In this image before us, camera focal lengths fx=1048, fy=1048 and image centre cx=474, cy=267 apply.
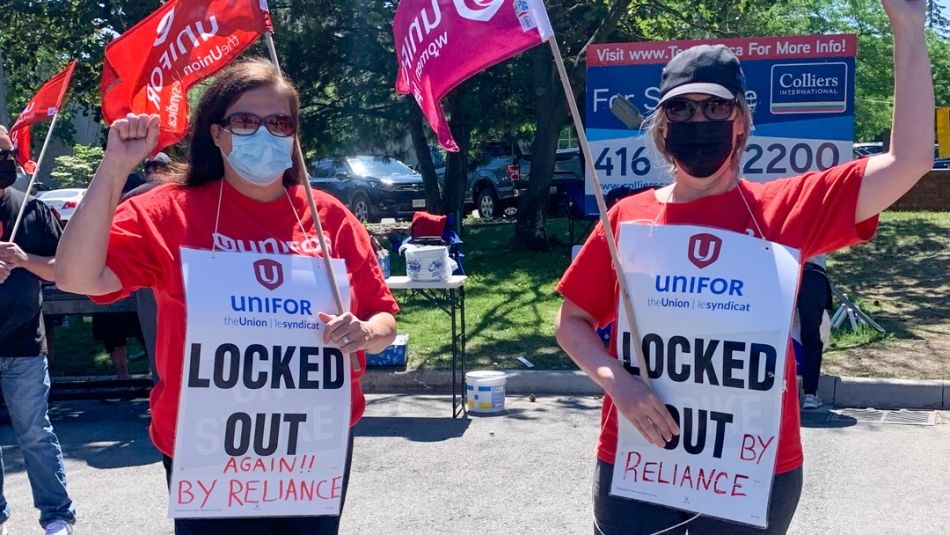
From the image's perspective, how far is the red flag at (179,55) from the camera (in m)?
3.50

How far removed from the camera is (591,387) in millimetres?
8672

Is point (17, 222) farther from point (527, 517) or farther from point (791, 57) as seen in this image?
point (791, 57)

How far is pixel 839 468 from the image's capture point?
252 inches

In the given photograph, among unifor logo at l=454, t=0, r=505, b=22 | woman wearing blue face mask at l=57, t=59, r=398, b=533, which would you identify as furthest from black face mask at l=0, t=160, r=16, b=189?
unifor logo at l=454, t=0, r=505, b=22

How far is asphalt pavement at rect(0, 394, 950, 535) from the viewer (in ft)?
18.2

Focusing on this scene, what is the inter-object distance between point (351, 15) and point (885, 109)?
23.9 metres

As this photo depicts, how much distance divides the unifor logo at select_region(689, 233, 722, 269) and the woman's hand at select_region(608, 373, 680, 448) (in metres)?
0.35

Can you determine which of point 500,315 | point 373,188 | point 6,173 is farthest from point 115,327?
point 373,188

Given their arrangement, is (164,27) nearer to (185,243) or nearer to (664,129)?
(185,243)

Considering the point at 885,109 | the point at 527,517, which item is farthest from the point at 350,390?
the point at 885,109

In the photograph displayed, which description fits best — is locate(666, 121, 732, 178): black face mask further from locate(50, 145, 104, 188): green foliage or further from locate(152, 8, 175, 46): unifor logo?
locate(50, 145, 104, 188): green foliage

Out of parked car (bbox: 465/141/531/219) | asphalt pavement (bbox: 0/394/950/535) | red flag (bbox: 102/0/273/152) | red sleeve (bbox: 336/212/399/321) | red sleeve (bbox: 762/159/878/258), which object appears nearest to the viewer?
red sleeve (bbox: 762/159/878/258)

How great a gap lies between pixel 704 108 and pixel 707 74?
0.29 feet

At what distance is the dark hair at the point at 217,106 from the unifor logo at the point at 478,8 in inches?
21.8
